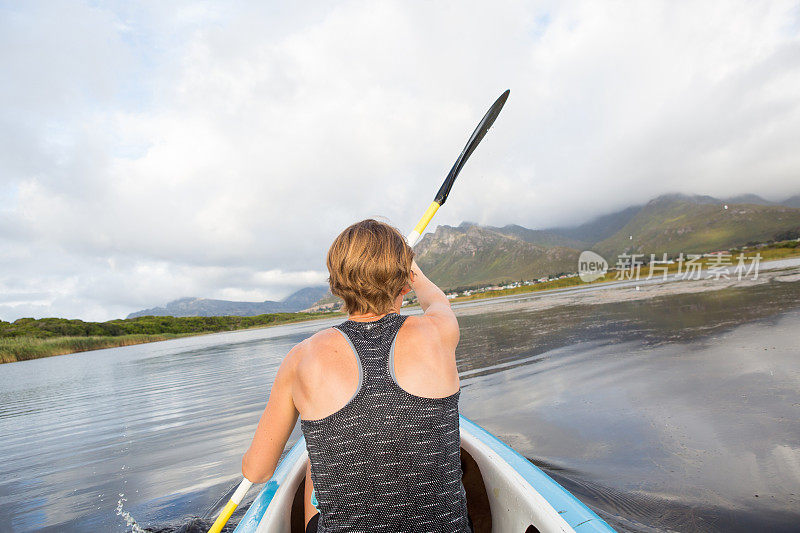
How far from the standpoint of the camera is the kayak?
2.04m

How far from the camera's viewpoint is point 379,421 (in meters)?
1.53

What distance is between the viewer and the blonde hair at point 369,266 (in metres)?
1.82

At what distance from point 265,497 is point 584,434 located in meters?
4.32

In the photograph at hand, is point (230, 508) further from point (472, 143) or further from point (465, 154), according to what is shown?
point (472, 143)

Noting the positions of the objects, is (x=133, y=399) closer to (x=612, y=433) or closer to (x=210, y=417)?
(x=210, y=417)

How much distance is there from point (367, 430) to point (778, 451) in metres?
5.00

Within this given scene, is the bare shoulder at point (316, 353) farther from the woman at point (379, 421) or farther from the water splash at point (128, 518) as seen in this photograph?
the water splash at point (128, 518)

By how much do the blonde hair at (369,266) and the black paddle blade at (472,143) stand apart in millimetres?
3205

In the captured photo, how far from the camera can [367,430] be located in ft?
5.02

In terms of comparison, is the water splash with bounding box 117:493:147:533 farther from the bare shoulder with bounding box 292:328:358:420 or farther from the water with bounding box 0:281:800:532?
the bare shoulder with bounding box 292:328:358:420

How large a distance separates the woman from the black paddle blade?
3.58m

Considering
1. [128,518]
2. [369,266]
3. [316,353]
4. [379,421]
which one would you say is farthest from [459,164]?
[128,518]

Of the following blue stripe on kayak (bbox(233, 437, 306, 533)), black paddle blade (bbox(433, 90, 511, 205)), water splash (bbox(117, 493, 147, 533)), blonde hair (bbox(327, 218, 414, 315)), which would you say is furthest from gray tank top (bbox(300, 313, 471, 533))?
water splash (bbox(117, 493, 147, 533))

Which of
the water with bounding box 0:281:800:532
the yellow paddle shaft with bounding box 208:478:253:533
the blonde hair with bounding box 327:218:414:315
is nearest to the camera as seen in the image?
the blonde hair with bounding box 327:218:414:315
